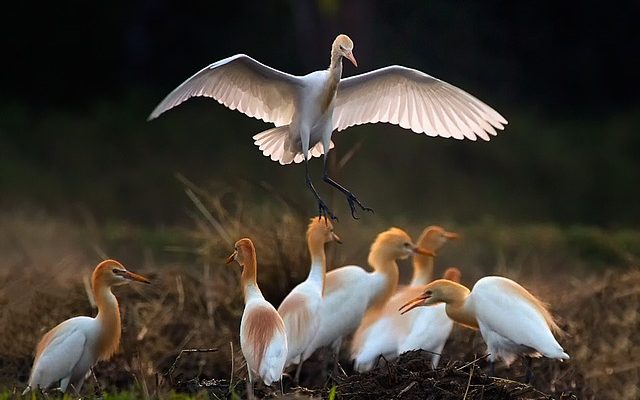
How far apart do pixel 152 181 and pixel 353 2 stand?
323 centimetres

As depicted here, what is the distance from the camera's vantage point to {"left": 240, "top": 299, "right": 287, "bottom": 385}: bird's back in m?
5.95

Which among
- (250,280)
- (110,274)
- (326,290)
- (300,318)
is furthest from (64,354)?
(326,290)

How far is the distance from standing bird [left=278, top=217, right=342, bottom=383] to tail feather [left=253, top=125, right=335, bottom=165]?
1.24 feet

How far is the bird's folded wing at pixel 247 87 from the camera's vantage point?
6363 millimetres

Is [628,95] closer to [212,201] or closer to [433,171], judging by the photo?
[433,171]

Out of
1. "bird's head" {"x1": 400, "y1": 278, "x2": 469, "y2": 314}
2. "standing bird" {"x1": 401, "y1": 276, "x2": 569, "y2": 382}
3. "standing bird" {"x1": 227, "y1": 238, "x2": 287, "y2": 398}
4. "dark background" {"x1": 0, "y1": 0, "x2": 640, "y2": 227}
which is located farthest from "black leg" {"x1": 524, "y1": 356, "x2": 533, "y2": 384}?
"dark background" {"x1": 0, "y1": 0, "x2": 640, "y2": 227}

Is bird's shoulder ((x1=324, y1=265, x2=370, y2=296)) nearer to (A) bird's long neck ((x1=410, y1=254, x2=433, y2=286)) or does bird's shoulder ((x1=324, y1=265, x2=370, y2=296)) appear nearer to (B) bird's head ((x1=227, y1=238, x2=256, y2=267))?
(A) bird's long neck ((x1=410, y1=254, x2=433, y2=286))

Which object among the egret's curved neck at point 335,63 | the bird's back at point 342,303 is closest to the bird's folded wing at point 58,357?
the bird's back at point 342,303

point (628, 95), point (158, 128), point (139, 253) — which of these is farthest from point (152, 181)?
point (628, 95)

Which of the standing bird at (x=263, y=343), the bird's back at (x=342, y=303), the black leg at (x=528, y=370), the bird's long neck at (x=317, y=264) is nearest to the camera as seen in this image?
the standing bird at (x=263, y=343)

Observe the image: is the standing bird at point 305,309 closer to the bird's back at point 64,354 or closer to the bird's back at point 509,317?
the bird's back at point 509,317

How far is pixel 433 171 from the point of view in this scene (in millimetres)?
16172

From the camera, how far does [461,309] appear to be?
6.85 metres

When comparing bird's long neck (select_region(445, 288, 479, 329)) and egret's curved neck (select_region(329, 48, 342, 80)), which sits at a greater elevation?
Answer: egret's curved neck (select_region(329, 48, 342, 80))
